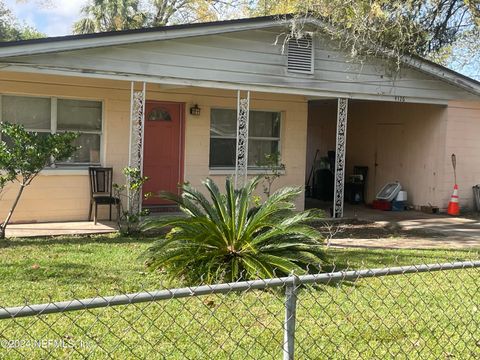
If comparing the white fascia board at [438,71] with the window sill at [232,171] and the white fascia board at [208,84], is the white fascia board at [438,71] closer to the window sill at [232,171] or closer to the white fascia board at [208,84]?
the white fascia board at [208,84]

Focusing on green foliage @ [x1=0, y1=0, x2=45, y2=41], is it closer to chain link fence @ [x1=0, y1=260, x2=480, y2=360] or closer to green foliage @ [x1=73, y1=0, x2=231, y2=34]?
green foliage @ [x1=73, y1=0, x2=231, y2=34]

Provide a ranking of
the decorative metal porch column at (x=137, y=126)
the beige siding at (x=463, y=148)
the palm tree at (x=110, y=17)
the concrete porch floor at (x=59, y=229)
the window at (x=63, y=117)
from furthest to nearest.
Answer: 1. the palm tree at (x=110, y=17)
2. the beige siding at (x=463, y=148)
3. the window at (x=63, y=117)
4. the decorative metal porch column at (x=137, y=126)
5. the concrete porch floor at (x=59, y=229)

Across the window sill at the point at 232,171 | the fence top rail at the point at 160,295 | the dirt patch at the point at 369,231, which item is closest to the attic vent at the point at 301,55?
the window sill at the point at 232,171

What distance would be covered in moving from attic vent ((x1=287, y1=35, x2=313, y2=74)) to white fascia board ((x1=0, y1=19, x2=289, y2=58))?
684 mm

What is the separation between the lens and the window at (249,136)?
42.2 feet

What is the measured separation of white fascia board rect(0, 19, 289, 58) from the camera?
28.9 feet

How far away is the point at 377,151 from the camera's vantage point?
16.2 metres

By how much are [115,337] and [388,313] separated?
98.1 inches

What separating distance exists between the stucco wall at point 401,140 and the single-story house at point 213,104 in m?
0.04

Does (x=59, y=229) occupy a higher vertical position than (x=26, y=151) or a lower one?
lower

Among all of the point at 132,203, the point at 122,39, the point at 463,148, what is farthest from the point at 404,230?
the point at 122,39

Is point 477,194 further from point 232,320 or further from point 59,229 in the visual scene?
point 232,320

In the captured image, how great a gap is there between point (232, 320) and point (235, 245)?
135cm

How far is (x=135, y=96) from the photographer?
33.8 feet
